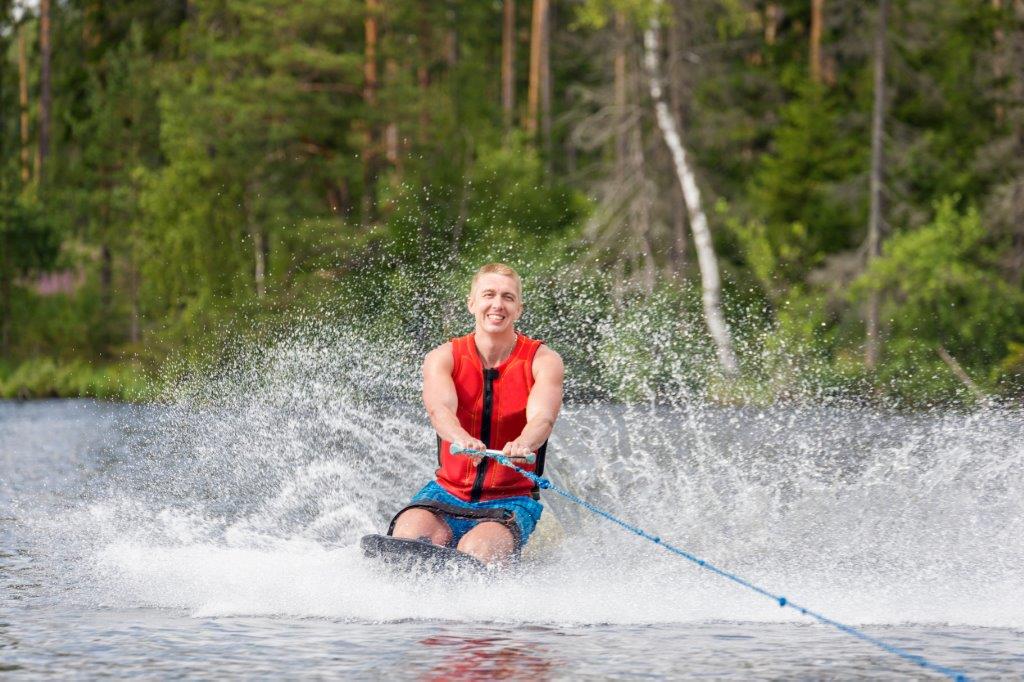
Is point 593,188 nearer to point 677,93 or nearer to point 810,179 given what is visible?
point 677,93

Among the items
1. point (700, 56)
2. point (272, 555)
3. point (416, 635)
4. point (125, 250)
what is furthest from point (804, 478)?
point (125, 250)

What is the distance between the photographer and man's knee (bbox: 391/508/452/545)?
7969 mm

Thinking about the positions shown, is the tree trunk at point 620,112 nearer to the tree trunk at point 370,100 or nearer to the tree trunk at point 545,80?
the tree trunk at point 370,100

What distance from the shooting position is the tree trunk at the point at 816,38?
125 feet

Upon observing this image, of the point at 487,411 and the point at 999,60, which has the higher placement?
the point at 999,60

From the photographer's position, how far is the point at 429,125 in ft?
127

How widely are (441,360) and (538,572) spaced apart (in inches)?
44.8

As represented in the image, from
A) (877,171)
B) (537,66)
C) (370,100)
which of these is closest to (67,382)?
(370,100)

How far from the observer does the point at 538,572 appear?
27.4 feet

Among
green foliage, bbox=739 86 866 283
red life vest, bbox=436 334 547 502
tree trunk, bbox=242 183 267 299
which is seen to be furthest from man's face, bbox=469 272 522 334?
green foliage, bbox=739 86 866 283

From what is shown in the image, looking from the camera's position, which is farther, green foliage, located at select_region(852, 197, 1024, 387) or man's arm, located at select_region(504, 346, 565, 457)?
green foliage, located at select_region(852, 197, 1024, 387)

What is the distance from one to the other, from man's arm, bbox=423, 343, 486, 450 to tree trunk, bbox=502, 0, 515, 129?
36.5 meters

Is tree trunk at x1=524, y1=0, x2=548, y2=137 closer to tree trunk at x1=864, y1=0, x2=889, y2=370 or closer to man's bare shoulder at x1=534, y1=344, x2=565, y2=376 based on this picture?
tree trunk at x1=864, y1=0, x2=889, y2=370

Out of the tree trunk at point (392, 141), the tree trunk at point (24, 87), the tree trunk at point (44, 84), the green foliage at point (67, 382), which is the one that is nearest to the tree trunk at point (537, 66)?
the tree trunk at point (392, 141)
